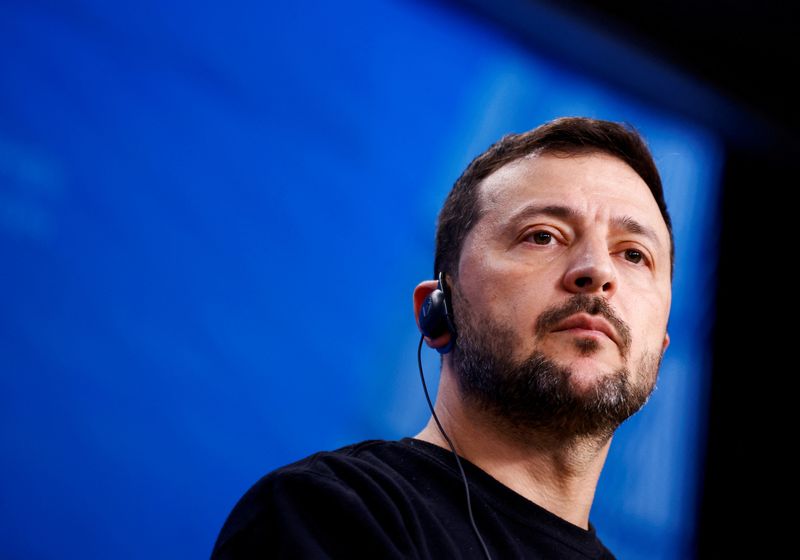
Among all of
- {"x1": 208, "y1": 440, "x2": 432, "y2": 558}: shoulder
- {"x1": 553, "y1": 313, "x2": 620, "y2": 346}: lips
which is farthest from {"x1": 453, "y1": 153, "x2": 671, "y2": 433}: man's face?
{"x1": 208, "y1": 440, "x2": 432, "y2": 558}: shoulder

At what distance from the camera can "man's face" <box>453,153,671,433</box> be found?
3.20ft

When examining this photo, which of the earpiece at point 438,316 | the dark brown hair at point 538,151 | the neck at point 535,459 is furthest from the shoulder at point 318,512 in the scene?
the dark brown hair at point 538,151

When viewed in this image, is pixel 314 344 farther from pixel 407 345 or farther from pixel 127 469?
pixel 127 469

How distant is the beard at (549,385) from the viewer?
38.1 inches

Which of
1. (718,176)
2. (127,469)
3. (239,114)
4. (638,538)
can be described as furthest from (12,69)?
(718,176)

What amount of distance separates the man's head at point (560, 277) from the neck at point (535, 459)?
2 centimetres

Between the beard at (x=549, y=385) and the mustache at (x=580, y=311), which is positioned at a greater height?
the mustache at (x=580, y=311)

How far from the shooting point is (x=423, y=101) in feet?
5.48

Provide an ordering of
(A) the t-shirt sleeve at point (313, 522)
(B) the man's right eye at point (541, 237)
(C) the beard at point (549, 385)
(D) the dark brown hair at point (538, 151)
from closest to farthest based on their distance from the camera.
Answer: (A) the t-shirt sleeve at point (313, 522) < (C) the beard at point (549, 385) < (B) the man's right eye at point (541, 237) < (D) the dark brown hair at point (538, 151)

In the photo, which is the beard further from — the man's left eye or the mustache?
the man's left eye

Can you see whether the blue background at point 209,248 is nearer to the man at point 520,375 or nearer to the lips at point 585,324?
the man at point 520,375

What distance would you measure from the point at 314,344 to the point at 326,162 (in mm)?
373

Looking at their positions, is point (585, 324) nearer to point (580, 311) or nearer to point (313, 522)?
point (580, 311)

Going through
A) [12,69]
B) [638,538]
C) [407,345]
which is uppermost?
[12,69]
